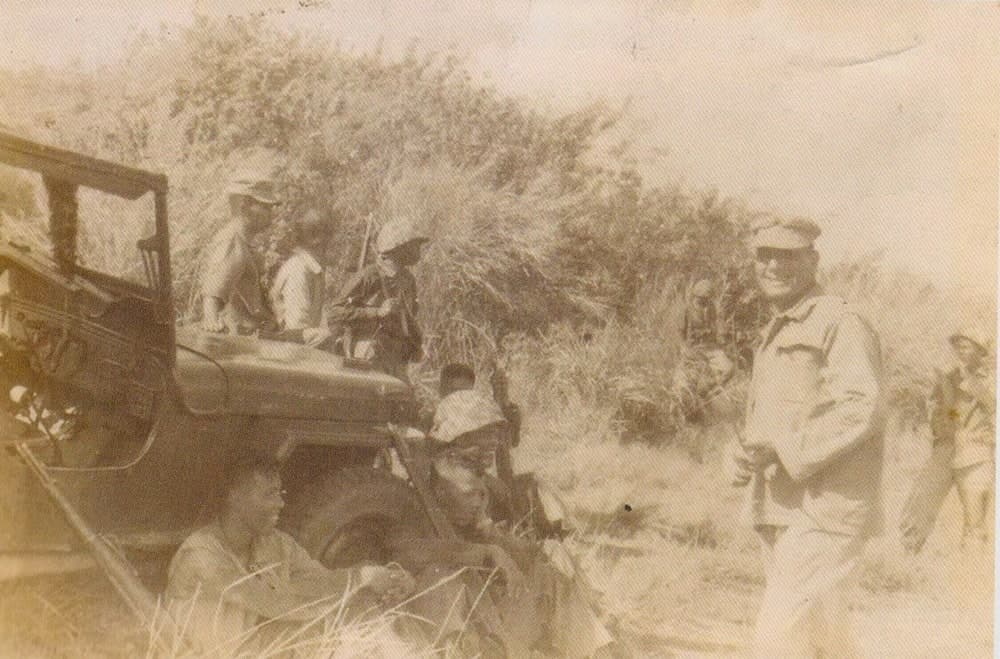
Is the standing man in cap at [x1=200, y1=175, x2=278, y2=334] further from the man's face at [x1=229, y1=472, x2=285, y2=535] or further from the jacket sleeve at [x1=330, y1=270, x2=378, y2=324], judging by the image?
the man's face at [x1=229, y1=472, x2=285, y2=535]

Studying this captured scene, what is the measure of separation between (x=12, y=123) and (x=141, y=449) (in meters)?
1.32

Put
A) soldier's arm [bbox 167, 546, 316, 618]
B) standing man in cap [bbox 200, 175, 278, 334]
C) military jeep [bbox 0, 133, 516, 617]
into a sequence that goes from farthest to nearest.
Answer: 1. standing man in cap [bbox 200, 175, 278, 334]
2. soldier's arm [bbox 167, 546, 316, 618]
3. military jeep [bbox 0, 133, 516, 617]

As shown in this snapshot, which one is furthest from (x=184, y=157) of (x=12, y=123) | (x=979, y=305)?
(x=979, y=305)

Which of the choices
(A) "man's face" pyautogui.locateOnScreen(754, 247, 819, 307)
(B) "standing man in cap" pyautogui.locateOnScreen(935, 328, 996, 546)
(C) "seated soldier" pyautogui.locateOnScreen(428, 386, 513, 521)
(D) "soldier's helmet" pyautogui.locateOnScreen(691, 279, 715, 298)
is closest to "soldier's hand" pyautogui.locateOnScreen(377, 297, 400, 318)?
(C) "seated soldier" pyautogui.locateOnScreen(428, 386, 513, 521)

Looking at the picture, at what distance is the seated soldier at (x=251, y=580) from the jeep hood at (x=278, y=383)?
0.75 feet

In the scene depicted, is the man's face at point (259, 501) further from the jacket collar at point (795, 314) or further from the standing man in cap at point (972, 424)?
the standing man in cap at point (972, 424)

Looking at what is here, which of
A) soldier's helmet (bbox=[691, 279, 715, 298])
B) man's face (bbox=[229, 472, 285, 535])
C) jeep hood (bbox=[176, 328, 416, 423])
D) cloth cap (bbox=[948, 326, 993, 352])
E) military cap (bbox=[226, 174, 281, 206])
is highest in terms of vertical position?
military cap (bbox=[226, 174, 281, 206])

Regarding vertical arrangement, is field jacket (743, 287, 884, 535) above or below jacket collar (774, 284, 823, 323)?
below

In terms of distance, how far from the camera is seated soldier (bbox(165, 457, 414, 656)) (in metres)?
3.88

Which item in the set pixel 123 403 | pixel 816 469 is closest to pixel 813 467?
pixel 816 469

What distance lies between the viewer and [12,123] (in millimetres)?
4168

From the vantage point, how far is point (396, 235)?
14.3ft

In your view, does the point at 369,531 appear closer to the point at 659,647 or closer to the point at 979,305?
the point at 659,647

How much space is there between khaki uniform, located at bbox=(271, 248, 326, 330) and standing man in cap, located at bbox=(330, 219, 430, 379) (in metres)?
0.08
